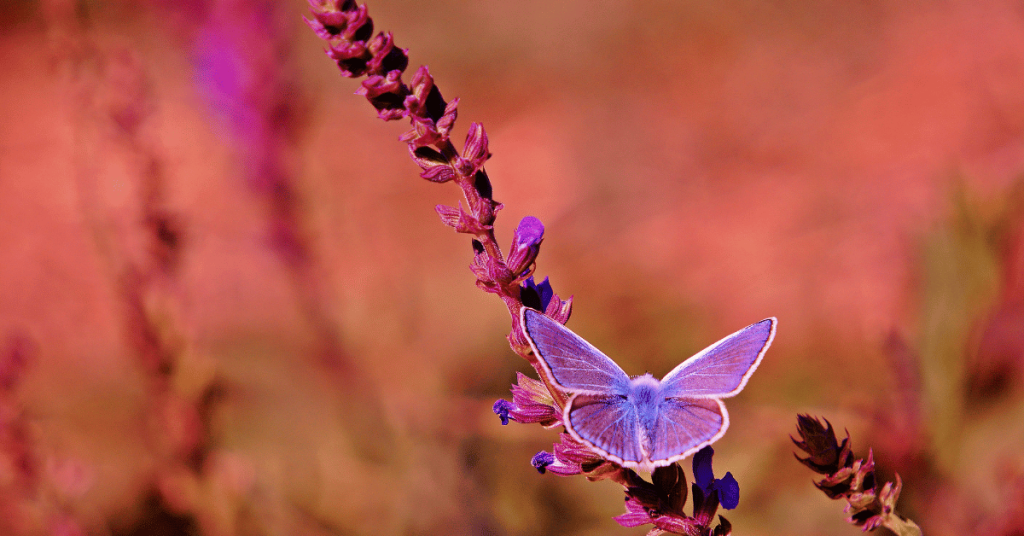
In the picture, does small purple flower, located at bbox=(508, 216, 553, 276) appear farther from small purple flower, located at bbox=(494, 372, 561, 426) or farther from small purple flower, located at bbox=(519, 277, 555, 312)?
small purple flower, located at bbox=(494, 372, 561, 426)

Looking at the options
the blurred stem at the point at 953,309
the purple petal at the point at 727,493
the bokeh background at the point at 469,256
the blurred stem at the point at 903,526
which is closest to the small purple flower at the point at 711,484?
the purple petal at the point at 727,493

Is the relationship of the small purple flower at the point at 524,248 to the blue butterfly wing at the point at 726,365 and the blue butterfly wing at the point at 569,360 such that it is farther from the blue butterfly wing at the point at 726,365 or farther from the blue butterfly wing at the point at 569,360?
the blue butterfly wing at the point at 726,365

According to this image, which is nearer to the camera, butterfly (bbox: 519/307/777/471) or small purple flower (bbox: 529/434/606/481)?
butterfly (bbox: 519/307/777/471)

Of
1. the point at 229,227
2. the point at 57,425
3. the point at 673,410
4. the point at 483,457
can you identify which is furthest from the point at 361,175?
the point at 673,410

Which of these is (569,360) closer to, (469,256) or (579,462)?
(579,462)

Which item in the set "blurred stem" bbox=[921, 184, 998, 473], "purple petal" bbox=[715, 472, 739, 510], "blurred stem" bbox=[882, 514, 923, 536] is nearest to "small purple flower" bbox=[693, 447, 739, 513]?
"purple petal" bbox=[715, 472, 739, 510]

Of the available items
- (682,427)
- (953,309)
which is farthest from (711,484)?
(953,309)

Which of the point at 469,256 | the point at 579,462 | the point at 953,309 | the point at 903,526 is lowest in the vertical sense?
the point at 903,526
